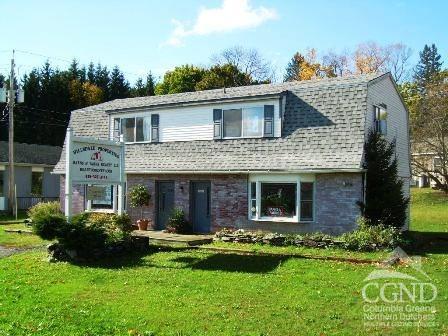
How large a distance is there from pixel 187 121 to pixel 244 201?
4.79 m

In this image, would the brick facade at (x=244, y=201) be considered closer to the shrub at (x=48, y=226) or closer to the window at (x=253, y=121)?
the window at (x=253, y=121)

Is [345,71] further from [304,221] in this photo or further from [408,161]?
[304,221]

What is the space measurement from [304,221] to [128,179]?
28.2ft

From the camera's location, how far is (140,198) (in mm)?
21812

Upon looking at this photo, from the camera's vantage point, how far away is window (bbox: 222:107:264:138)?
20422 mm

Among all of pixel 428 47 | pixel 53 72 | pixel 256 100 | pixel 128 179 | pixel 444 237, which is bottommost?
pixel 444 237

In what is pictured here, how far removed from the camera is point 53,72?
177 feet

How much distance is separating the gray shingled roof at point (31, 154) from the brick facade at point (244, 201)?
11.8 m

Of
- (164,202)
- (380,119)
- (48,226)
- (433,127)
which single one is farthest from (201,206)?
(433,127)

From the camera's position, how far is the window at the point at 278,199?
19.0 metres

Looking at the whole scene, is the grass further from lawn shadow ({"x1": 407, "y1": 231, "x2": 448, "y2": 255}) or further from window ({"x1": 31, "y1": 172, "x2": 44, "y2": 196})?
window ({"x1": 31, "y1": 172, "x2": 44, "y2": 196})

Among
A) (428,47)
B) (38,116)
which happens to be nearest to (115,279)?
(38,116)

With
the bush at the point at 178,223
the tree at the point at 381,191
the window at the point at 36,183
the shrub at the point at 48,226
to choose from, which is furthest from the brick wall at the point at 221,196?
the window at the point at 36,183

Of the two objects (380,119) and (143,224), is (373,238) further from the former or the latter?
(143,224)
